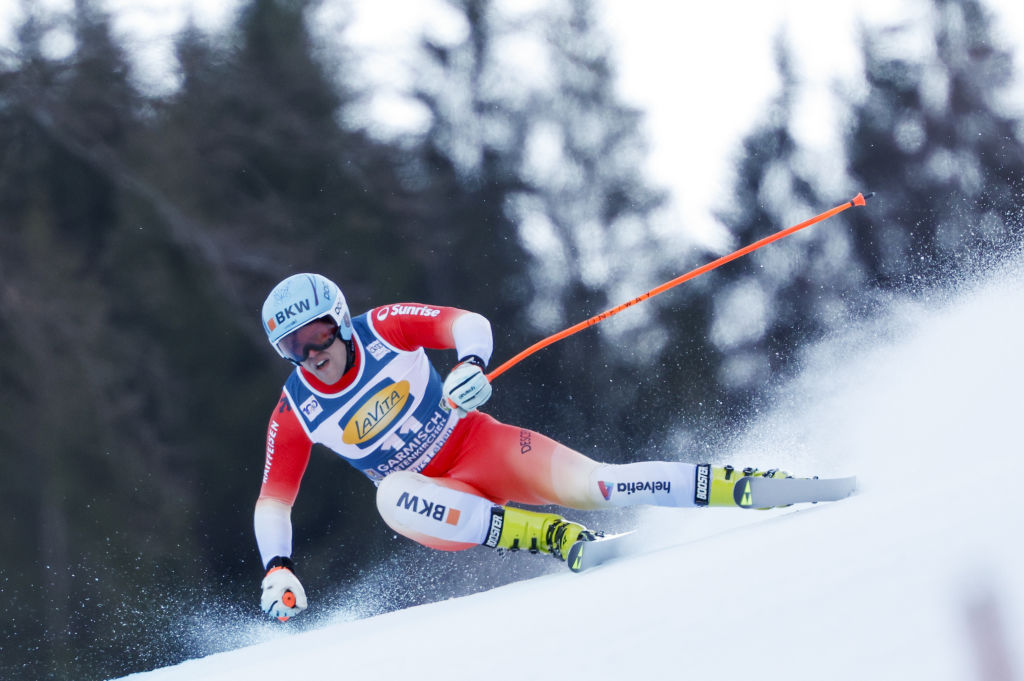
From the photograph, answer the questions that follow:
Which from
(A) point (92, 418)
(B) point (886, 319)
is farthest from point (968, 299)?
(A) point (92, 418)

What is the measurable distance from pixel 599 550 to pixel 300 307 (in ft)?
3.60

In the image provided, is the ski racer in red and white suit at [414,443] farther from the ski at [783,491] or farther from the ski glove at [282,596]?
the ski at [783,491]

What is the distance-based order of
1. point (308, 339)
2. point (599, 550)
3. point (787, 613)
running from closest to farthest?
point (787, 613) → point (599, 550) → point (308, 339)

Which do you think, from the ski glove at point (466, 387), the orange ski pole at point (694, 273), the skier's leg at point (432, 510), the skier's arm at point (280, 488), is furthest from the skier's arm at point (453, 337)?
the skier's arm at point (280, 488)

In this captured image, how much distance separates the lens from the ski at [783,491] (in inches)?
93.4

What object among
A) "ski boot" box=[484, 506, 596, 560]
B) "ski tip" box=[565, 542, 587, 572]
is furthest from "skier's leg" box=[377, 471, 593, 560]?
"ski tip" box=[565, 542, 587, 572]

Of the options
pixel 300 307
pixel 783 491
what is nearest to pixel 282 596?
pixel 300 307

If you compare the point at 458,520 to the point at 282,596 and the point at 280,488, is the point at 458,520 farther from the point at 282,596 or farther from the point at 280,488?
the point at 280,488

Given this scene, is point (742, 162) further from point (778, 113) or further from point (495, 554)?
point (495, 554)

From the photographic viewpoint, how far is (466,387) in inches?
99.0

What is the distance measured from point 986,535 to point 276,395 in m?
5.91

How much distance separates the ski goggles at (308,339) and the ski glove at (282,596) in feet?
2.05

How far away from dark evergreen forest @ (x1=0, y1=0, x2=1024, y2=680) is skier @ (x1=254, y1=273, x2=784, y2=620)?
3.07 meters

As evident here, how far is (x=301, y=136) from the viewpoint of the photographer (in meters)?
7.48
